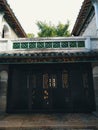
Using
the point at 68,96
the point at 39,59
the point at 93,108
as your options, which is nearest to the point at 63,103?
the point at 68,96

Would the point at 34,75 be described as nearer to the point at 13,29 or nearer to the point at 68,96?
the point at 68,96

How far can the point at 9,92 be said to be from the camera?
9.73 meters

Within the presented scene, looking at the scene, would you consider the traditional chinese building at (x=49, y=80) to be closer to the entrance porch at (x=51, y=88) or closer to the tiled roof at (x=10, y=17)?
the entrance porch at (x=51, y=88)

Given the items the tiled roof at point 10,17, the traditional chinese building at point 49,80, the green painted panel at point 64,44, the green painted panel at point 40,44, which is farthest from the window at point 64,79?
the tiled roof at point 10,17

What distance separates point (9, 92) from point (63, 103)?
3.04 metres

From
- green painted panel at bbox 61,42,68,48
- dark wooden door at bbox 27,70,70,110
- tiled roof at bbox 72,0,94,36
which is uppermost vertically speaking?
tiled roof at bbox 72,0,94,36

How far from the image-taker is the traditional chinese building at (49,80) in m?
9.74

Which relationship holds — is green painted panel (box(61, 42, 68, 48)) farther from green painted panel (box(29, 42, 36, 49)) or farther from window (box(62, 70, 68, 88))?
green painted panel (box(29, 42, 36, 49))

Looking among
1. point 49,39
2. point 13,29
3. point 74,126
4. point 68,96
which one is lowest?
point 74,126

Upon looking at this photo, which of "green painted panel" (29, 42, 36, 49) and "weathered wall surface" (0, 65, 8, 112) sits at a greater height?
"green painted panel" (29, 42, 36, 49)

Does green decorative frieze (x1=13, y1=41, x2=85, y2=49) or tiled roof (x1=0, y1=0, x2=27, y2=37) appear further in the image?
tiled roof (x1=0, y1=0, x2=27, y2=37)

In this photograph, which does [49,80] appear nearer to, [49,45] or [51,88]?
[51,88]

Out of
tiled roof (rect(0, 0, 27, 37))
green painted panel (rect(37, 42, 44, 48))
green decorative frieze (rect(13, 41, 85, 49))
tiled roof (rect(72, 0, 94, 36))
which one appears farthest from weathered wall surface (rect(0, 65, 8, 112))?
tiled roof (rect(72, 0, 94, 36))

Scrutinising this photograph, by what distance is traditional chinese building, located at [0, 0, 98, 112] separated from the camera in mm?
9742
